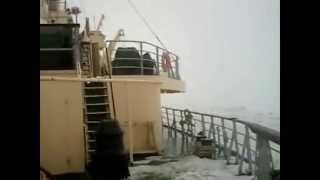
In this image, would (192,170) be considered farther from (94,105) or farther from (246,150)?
(94,105)

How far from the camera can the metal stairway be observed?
2.46 metres

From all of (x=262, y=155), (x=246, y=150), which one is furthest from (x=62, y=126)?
(x=262, y=155)

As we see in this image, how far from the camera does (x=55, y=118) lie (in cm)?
221

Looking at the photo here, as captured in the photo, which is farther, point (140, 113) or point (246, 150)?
point (140, 113)

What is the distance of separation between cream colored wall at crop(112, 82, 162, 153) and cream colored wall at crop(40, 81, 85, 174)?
35 centimetres

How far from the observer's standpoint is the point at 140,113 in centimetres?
270

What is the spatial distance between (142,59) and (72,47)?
0.59 metres

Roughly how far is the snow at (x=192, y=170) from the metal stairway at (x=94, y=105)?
356 millimetres

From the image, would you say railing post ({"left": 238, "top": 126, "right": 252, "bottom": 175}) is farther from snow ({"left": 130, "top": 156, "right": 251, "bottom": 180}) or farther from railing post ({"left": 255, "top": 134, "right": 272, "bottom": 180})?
railing post ({"left": 255, "top": 134, "right": 272, "bottom": 180})

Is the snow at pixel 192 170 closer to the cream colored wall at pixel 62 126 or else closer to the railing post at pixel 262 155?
the cream colored wall at pixel 62 126

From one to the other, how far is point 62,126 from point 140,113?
1.97 ft
